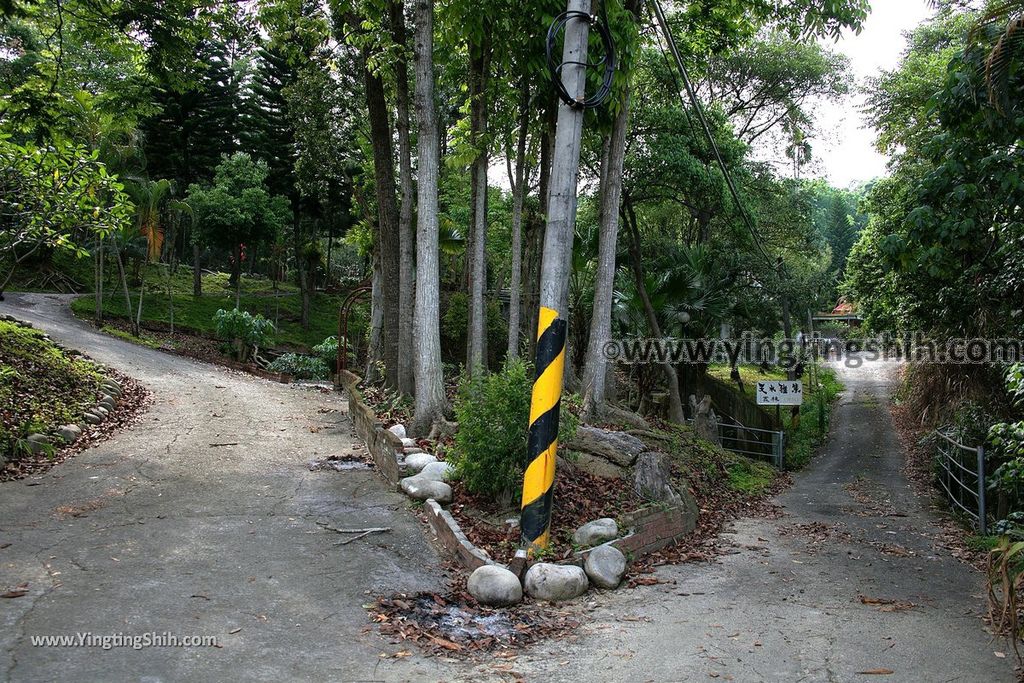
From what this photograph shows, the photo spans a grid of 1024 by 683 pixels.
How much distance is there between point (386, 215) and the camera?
40.8 feet

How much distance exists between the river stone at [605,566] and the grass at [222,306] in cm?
2011

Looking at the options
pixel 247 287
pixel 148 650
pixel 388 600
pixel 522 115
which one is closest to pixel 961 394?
pixel 522 115

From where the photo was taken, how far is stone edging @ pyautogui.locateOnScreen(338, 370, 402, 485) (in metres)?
8.88

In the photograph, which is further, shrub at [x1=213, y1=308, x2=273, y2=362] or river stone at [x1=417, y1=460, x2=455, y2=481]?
shrub at [x1=213, y1=308, x2=273, y2=362]

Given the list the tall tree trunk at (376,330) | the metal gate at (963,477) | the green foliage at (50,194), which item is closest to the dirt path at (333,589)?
the metal gate at (963,477)

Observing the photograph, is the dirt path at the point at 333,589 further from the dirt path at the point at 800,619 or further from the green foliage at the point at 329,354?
the green foliage at the point at 329,354

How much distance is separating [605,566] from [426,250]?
16.4 ft

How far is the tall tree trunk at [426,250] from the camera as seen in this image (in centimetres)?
965

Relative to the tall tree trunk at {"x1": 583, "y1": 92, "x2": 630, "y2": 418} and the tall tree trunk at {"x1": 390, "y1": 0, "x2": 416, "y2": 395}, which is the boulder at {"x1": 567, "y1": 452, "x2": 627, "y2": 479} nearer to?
the tall tree trunk at {"x1": 583, "y1": 92, "x2": 630, "y2": 418}

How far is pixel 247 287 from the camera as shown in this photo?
37844 millimetres

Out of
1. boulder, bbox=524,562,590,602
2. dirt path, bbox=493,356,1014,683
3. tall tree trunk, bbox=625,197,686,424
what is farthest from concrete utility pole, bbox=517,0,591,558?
tall tree trunk, bbox=625,197,686,424

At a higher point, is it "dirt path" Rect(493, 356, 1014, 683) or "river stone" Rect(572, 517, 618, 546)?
"river stone" Rect(572, 517, 618, 546)

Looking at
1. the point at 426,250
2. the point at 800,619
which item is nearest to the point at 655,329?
the point at 426,250

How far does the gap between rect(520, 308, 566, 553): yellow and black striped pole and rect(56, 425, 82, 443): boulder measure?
6700mm
